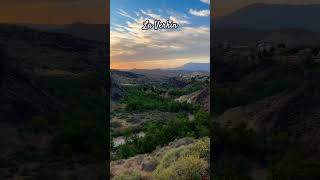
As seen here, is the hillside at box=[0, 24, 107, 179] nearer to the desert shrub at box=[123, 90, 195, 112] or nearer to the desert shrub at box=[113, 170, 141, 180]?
the desert shrub at box=[113, 170, 141, 180]

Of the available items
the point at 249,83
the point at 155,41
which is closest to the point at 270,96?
the point at 249,83

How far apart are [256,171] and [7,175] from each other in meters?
5.80

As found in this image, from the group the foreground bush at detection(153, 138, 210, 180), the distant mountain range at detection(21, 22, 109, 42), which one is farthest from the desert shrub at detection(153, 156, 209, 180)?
the distant mountain range at detection(21, 22, 109, 42)

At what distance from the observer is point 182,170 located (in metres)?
10.8

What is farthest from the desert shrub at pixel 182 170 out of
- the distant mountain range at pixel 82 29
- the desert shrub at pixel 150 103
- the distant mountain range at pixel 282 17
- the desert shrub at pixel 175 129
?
the distant mountain range at pixel 282 17

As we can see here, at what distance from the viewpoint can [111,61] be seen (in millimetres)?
11570

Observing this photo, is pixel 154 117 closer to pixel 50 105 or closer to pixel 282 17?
pixel 50 105

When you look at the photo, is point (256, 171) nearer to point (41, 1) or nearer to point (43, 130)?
point (43, 130)

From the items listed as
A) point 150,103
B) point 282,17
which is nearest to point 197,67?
point 150,103

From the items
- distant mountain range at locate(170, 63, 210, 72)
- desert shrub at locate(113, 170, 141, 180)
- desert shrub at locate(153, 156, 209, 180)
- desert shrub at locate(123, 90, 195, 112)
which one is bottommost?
desert shrub at locate(113, 170, 141, 180)

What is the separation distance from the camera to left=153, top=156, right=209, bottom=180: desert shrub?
1077cm

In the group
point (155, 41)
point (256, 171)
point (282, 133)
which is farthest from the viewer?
point (282, 133)

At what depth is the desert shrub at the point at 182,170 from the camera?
1077 cm

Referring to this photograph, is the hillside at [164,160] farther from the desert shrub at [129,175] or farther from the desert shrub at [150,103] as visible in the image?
the desert shrub at [150,103]
